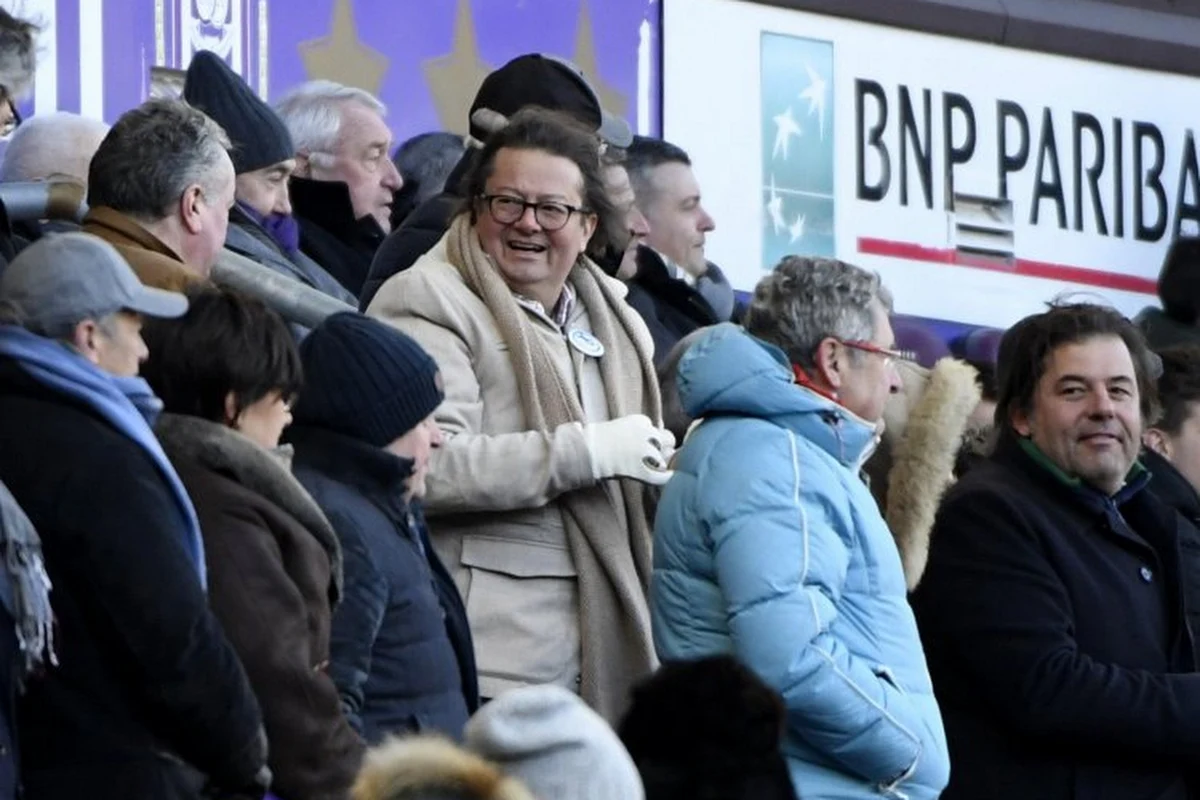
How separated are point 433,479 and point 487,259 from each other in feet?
1.99

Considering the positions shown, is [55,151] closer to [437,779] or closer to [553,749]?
[553,749]

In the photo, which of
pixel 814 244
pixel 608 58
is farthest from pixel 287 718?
pixel 814 244

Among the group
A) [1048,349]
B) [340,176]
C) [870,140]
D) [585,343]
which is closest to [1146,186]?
[870,140]

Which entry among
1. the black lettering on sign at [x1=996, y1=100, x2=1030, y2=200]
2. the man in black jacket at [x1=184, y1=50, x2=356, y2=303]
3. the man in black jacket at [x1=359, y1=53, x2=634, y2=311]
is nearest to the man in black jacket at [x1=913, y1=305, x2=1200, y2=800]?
the man in black jacket at [x1=359, y1=53, x2=634, y2=311]

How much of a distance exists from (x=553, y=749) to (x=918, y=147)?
782 centimetres

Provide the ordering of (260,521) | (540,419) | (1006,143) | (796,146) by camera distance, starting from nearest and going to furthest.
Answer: (260,521) < (540,419) < (796,146) < (1006,143)

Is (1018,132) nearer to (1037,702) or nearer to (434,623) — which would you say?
(1037,702)

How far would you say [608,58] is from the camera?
35.4 feet

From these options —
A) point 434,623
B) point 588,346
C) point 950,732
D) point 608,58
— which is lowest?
point 950,732

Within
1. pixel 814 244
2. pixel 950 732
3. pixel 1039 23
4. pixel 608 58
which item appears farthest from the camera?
pixel 1039 23

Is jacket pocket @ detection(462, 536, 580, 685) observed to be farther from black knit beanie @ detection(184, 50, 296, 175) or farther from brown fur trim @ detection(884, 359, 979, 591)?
black knit beanie @ detection(184, 50, 296, 175)

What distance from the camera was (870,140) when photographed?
1171 centimetres

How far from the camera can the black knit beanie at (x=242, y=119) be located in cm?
761

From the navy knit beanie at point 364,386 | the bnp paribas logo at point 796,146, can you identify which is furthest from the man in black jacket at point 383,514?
the bnp paribas logo at point 796,146
